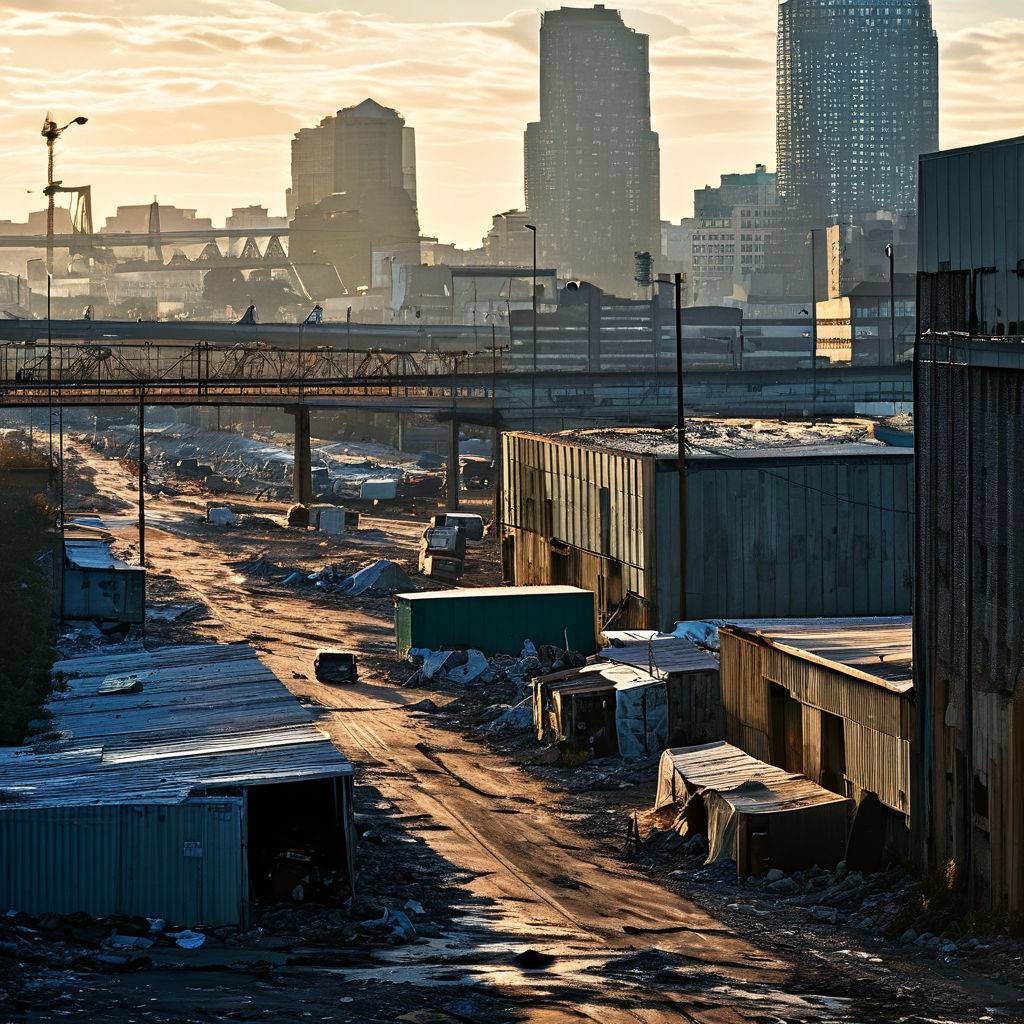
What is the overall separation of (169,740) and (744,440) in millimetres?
30039

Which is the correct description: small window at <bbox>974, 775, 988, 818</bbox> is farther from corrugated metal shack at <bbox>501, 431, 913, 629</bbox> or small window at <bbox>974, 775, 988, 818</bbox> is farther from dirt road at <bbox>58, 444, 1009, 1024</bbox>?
corrugated metal shack at <bbox>501, 431, 913, 629</bbox>

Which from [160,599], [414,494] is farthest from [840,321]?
[160,599]

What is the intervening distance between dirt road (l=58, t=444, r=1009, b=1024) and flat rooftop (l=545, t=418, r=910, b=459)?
13.9 m

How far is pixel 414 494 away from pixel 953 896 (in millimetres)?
79476

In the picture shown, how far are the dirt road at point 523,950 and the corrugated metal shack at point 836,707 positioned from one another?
11.4ft

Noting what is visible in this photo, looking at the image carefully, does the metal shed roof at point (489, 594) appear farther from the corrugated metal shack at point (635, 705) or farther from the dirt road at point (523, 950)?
the corrugated metal shack at point (635, 705)

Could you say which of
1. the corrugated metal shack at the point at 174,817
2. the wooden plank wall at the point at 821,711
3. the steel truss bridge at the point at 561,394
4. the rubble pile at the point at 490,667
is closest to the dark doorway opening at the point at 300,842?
the corrugated metal shack at the point at 174,817

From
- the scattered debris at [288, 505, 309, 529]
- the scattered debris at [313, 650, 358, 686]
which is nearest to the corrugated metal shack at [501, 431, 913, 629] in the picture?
the scattered debris at [313, 650, 358, 686]

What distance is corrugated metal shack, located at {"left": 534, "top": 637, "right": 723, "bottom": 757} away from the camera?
114 ft

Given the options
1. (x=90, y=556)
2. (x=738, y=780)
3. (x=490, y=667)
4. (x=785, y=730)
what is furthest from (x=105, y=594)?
(x=738, y=780)

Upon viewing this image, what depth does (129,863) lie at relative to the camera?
23.0 metres

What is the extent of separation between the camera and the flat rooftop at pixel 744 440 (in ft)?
159

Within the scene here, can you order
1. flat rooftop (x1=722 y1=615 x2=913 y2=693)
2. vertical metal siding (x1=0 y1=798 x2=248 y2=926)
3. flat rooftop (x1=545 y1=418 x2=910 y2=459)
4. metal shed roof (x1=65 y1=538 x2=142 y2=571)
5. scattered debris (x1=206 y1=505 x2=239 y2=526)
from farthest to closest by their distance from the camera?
1. scattered debris (x1=206 y1=505 x2=239 y2=526)
2. metal shed roof (x1=65 y1=538 x2=142 y2=571)
3. flat rooftop (x1=545 y1=418 x2=910 y2=459)
4. flat rooftop (x1=722 y1=615 x2=913 y2=693)
5. vertical metal siding (x1=0 y1=798 x2=248 y2=926)

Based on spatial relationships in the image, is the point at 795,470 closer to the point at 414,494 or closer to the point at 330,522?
the point at 330,522
